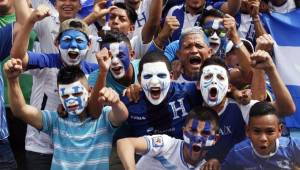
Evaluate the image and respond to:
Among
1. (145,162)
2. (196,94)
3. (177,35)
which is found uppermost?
(177,35)

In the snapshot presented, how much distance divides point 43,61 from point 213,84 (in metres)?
1.28

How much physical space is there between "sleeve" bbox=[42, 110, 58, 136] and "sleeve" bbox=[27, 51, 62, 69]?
0.44 meters

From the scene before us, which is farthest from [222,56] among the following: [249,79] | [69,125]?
[69,125]

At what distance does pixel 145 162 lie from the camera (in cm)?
441

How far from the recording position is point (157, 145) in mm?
4266

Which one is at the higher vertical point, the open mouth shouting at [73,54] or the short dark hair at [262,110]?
the open mouth shouting at [73,54]

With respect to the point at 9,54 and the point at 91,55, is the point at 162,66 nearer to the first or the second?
the point at 91,55

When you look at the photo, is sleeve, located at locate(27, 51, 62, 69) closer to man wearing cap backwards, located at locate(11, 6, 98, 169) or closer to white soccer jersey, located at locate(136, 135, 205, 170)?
man wearing cap backwards, located at locate(11, 6, 98, 169)

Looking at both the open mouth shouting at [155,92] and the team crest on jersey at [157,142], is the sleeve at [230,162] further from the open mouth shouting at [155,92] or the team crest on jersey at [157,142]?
the open mouth shouting at [155,92]

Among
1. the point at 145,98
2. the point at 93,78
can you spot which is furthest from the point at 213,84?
the point at 93,78

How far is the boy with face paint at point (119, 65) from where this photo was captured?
4.75 m

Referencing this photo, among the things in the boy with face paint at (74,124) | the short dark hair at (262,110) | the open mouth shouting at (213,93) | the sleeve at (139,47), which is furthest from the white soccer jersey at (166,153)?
the sleeve at (139,47)

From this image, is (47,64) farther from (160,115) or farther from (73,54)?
(160,115)

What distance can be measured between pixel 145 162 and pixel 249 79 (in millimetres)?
1046
